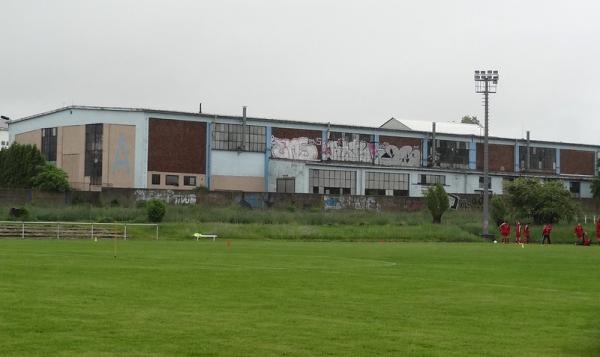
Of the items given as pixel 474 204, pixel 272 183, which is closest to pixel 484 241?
pixel 474 204

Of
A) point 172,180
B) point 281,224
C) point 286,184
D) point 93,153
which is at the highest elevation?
point 93,153

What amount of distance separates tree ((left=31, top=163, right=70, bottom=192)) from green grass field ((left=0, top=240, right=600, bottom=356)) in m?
60.3

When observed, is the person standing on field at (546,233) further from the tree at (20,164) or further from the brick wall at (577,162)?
the brick wall at (577,162)

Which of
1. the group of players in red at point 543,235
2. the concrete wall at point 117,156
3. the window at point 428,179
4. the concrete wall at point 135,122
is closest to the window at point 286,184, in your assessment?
the concrete wall at point 135,122

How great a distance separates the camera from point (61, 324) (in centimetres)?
1496

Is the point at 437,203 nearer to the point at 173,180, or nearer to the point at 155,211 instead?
the point at 155,211

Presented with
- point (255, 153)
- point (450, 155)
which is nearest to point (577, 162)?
point (450, 155)

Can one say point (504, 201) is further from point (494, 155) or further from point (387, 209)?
point (494, 155)

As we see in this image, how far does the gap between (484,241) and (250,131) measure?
38.8 meters

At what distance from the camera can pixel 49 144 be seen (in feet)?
346

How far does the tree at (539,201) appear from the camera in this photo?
270 ft

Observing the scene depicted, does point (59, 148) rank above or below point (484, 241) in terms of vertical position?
above

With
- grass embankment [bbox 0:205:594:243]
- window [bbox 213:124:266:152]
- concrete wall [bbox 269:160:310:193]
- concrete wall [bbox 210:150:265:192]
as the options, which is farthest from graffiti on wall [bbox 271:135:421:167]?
grass embankment [bbox 0:205:594:243]

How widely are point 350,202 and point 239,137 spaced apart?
1754cm
